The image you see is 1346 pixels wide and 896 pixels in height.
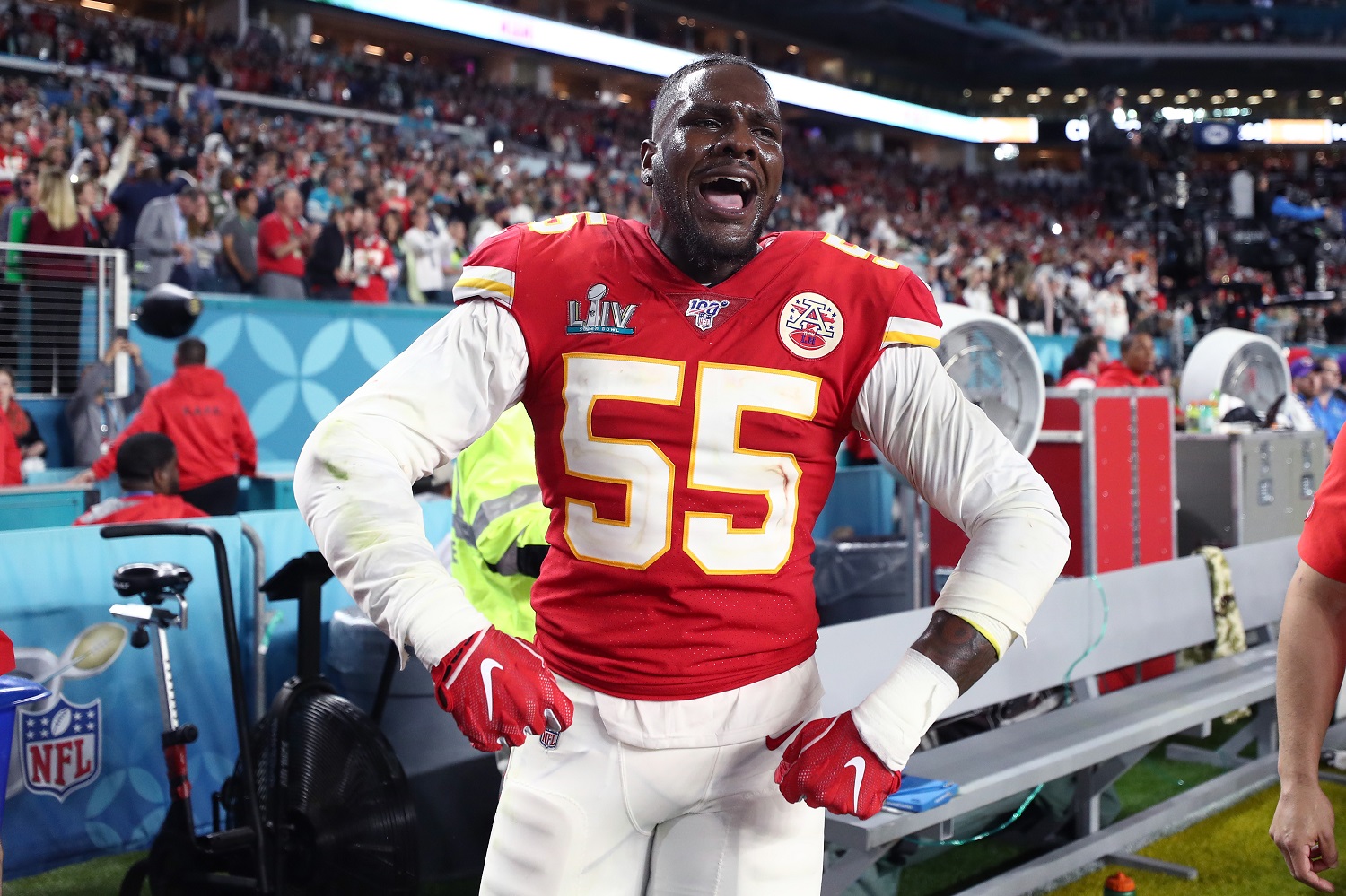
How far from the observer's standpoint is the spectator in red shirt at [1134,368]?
7.26 m

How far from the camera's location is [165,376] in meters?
8.18

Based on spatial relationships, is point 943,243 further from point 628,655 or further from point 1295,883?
point 628,655

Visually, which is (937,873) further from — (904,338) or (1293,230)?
(1293,230)

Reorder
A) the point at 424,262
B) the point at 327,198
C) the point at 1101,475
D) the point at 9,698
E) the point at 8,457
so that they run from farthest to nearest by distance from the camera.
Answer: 1. the point at 327,198
2. the point at 424,262
3. the point at 8,457
4. the point at 1101,475
5. the point at 9,698

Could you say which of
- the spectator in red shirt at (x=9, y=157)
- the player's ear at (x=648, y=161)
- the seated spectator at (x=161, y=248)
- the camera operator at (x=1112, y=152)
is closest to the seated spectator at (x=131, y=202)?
the seated spectator at (x=161, y=248)

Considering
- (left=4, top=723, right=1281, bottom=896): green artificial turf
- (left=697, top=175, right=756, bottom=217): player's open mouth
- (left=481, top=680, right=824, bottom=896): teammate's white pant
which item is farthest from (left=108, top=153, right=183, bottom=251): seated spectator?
(left=481, top=680, right=824, bottom=896): teammate's white pant

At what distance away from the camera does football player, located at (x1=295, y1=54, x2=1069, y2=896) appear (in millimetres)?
1703

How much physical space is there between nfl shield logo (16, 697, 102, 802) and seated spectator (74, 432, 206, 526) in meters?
0.90

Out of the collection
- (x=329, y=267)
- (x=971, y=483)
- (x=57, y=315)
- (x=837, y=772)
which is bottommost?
(x=837, y=772)

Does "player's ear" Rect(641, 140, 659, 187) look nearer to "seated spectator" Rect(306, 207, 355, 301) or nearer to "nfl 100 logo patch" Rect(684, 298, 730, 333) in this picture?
"nfl 100 logo patch" Rect(684, 298, 730, 333)

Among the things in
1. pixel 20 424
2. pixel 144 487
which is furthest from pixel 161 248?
pixel 144 487

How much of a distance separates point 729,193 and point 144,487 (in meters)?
4.11

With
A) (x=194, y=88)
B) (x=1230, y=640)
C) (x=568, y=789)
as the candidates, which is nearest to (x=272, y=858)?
(x=568, y=789)

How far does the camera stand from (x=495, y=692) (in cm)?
145
